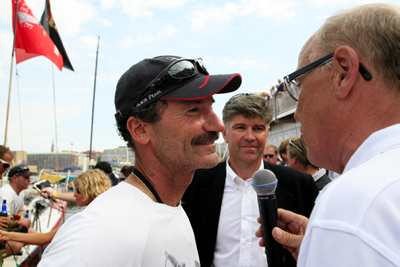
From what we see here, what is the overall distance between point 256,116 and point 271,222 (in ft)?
4.87

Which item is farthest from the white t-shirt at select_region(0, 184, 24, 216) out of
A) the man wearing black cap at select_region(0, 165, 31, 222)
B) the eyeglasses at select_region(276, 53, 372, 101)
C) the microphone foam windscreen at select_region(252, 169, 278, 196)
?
the eyeglasses at select_region(276, 53, 372, 101)

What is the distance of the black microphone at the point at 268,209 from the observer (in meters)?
2.31

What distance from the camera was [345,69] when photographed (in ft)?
4.45

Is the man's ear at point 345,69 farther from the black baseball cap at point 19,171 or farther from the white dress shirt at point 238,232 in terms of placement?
the black baseball cap at point 19,171

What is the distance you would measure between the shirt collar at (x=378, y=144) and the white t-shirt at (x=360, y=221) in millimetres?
36

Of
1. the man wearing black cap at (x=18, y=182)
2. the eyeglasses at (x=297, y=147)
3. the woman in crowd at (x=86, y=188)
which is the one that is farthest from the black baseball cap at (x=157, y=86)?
the man wearing black cap at (x=18, y=182)

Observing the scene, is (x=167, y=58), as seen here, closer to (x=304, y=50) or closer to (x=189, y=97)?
(x=189, y=97)

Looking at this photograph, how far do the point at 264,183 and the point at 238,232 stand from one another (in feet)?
2.92

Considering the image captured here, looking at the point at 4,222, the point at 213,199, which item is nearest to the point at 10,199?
the point at 4,222

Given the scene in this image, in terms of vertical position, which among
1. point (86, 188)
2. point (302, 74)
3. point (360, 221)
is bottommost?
point (86, 188)

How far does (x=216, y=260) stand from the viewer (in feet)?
10.8

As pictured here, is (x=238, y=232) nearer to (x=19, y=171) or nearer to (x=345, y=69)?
(x=345, y=69)

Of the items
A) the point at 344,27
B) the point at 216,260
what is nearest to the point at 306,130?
the point at 344,27

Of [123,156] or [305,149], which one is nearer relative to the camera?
[305,149]
